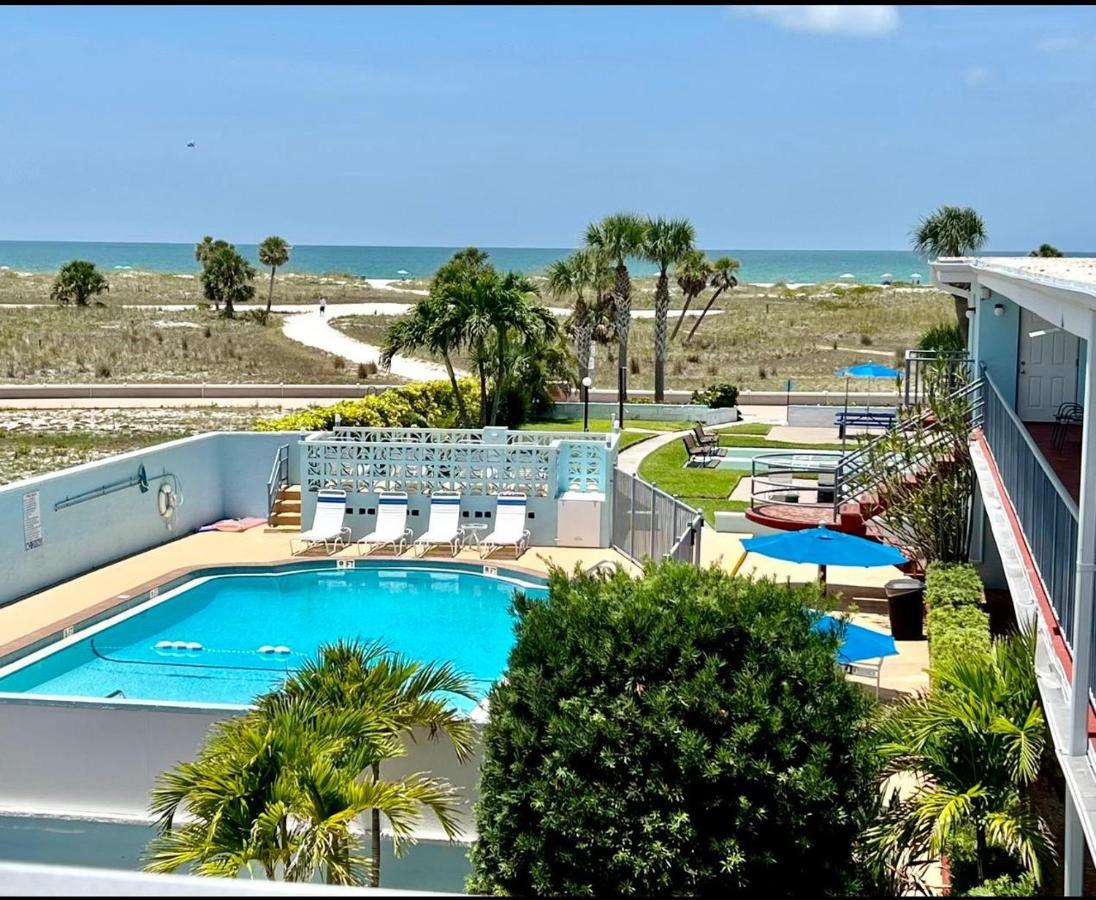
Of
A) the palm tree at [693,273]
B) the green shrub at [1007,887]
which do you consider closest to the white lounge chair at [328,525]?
the green shrub at [1007,887]

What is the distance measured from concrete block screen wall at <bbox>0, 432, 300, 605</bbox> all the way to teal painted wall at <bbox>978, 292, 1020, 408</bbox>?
11794 mm

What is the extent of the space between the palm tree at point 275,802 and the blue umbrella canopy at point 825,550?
6.92 meters

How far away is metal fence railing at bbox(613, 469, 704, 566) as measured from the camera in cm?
1678

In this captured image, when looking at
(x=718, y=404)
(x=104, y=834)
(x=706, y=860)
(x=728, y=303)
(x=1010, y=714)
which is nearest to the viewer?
(x=706, y=860)

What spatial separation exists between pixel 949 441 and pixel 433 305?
43.0 feet

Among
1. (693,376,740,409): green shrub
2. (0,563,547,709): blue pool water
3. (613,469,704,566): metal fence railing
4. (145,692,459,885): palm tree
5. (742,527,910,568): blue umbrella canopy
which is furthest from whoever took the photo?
(693,376,740,409): green shrub

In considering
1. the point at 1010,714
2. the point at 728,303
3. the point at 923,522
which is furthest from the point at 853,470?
the point at 728,303

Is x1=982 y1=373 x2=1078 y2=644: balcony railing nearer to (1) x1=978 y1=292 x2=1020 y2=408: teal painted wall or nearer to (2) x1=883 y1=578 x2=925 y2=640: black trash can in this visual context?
(2) x1=883 y1=578 x2=925 y2=640: black trash can

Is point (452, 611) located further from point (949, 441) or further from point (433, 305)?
point (433, 305)

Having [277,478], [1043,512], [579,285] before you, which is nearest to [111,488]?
[277,478]

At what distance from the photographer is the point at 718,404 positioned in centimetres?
3628

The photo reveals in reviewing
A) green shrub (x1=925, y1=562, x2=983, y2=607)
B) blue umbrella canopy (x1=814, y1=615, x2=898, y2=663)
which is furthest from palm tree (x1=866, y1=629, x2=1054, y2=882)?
green shrub (x1=925, y1=562, x2=983, y2=607)

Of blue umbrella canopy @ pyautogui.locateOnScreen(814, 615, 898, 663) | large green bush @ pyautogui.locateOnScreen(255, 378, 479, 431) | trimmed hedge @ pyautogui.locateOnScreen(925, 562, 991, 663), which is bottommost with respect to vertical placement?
blue umbrella canopy @ pyautogui.locateOnScreen(814, 615, 898, 663)

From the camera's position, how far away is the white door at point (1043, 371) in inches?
656
